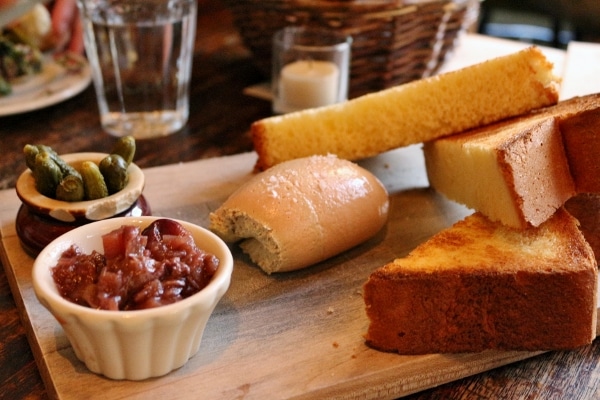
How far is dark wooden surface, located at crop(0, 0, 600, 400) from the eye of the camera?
148 cm

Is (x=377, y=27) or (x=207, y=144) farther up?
(x=377, y=27)

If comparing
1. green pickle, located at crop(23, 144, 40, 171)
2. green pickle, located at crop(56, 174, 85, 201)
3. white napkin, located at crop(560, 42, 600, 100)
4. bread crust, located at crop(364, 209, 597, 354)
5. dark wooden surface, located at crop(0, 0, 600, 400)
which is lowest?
dark wooden surface, located at crop(0, 0, 600, 400)

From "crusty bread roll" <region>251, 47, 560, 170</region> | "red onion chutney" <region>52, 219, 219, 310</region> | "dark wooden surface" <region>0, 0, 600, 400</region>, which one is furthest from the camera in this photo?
"crusty bread roll" <region>251, 47, 560, 170</region>

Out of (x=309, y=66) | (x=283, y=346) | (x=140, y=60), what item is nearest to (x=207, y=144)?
(x=140, y=60)

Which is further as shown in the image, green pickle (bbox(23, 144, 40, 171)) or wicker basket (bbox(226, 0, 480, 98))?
wicker basket (bbox(226, 0, 480, 98))

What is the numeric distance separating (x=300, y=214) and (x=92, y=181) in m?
0.56

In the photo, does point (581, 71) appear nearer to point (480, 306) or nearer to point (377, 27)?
point (377, 27)

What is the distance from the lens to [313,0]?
2859mm

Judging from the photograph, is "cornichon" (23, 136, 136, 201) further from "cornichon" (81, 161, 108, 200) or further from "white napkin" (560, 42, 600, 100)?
"white napkin" (560, 42, 600, 100)

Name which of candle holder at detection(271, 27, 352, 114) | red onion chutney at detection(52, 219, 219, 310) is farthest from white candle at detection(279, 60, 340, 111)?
red onion chutney at detection(52, 219, 219, 310)

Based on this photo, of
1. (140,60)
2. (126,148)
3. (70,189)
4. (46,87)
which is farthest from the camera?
(46,87)

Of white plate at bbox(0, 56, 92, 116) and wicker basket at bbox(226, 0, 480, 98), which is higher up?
wicker basket at bbox(226, 0, 480, 98)

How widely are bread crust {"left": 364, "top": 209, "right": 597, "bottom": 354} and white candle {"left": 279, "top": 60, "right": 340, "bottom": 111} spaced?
4.79 feet

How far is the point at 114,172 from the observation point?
5.84 feet
